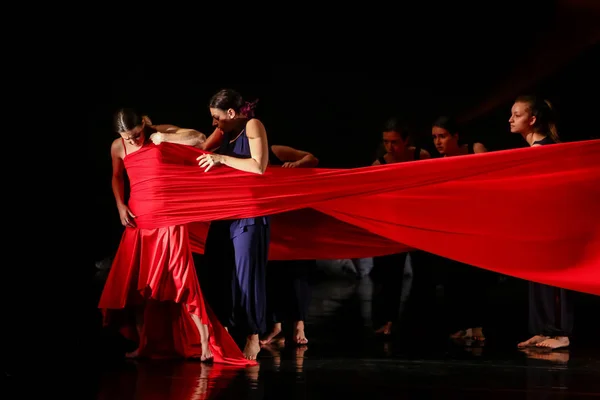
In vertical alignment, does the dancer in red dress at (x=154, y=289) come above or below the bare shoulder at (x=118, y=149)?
below

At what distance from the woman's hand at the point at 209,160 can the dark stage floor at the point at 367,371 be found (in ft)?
2.98

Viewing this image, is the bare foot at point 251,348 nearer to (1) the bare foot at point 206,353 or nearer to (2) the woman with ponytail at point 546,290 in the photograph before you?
(1) the bare foot at point 206,353

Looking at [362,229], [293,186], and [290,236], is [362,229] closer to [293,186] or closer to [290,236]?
[290,236]

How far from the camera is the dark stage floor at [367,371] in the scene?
3.52 m

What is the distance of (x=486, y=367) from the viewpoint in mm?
4145

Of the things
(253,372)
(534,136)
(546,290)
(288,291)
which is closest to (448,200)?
(534,136)

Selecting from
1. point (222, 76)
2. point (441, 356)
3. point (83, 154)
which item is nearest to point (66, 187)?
point (83, 154)

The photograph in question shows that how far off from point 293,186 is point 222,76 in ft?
12.6

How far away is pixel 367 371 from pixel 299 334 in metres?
0.96

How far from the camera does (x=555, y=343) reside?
15.6 ft

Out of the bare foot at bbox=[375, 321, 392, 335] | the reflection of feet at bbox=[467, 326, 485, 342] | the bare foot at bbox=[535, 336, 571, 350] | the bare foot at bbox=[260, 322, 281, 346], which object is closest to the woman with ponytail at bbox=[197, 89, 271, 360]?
the bare foot at bbox=[260, 322, 281, 346]

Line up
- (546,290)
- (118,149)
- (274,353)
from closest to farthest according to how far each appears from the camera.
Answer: (118,149) → (274,353) → (546,290)

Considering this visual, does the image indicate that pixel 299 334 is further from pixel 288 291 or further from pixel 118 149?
pixel 118 149

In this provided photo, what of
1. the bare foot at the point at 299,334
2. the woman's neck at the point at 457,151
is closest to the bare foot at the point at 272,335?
the bare foot at the point at 299,334
